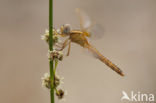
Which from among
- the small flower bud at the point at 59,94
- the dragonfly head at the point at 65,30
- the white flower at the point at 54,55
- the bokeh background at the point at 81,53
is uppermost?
the bokeh background at the point at 81,53

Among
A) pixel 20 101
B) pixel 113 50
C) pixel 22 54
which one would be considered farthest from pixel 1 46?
pixel 113 50

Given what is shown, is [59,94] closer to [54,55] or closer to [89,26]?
[54,55]

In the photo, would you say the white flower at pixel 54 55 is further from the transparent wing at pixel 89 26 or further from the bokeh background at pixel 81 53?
the bokeh background at pixel 81 53

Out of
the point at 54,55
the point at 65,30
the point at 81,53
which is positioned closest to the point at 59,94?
the point at 54,55

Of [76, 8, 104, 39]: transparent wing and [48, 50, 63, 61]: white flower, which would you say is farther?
[76, 8, 104, 39]: transparent wing

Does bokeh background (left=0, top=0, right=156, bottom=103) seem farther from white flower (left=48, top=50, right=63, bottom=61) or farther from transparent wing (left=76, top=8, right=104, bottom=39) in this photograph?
white flower (left=48, top=50, right=63, bottom=61)

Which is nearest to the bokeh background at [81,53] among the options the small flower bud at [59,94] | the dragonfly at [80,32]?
the dragonfly at [80,32]

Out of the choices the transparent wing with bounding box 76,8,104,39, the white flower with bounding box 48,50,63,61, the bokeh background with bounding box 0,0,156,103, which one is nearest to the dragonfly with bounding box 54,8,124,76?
the transparent wing with bounding box 76,8,104,39
